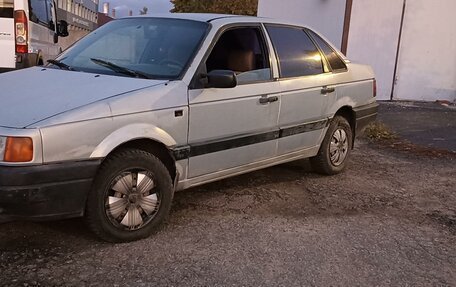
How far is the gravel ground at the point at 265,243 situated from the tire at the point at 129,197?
0.13 metres

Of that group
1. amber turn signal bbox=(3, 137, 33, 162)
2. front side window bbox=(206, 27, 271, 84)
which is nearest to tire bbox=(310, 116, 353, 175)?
front side window bbox=(206, 27, 271, 84)

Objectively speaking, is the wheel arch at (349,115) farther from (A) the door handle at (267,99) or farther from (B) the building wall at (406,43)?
(B) the building wall at (406,43)

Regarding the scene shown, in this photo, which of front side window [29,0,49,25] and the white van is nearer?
the white van

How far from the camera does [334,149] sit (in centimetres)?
629

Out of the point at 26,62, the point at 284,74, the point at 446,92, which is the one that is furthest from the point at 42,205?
the point at 446,92

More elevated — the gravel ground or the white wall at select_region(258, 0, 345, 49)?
the white wall at select_region(258, 0, 345, 49)

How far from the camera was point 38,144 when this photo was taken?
3477 millimetres

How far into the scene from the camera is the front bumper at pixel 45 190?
136 inches

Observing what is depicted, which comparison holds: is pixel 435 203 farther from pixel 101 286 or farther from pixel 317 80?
pixel 101 286

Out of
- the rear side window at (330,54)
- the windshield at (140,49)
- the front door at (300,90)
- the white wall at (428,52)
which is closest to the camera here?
the windshield at (140,49)

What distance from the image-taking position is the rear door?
877 cm

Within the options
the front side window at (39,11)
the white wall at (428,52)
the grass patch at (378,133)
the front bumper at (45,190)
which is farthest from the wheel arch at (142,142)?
the white wall at (428,52)

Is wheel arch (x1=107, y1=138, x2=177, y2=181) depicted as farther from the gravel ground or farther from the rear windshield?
the rear windshield

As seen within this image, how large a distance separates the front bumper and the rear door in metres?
5.86
